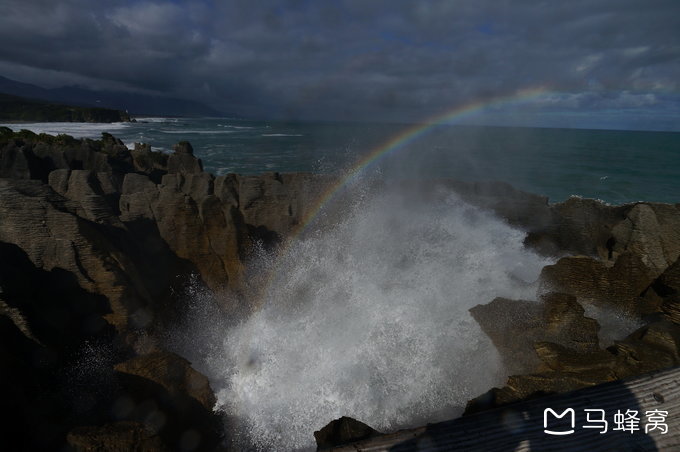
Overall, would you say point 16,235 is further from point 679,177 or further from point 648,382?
point 679,177

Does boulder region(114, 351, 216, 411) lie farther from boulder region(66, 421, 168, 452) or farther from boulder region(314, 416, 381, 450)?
boulder region(314, 416, 381, 450)

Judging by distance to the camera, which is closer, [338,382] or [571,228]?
[338,382]

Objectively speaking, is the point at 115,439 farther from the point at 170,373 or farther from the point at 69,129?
the point at 69,129

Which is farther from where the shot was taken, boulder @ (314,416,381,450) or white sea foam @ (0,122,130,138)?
white sea foam @ (0,122,130,138)

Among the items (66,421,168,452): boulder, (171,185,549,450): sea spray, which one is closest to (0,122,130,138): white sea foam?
(171,185,549,450): sea spray

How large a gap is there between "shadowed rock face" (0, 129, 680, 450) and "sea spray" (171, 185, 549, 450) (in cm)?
87

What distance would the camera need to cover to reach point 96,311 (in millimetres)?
7195

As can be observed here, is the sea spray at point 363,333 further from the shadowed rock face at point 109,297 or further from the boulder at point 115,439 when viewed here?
the boulder at point 115,439

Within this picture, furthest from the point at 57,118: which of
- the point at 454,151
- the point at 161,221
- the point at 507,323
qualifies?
the point at 507,323

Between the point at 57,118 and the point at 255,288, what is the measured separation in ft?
423

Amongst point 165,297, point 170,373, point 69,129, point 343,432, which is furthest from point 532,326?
point 69,129

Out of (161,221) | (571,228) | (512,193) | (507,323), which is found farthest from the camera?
(512,193)

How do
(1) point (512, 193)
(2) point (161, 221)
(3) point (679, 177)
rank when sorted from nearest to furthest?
(2) point (161, 221), (1) point (512, 193), (3) point (679, 177)

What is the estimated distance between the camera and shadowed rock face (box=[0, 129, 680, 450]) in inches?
191
